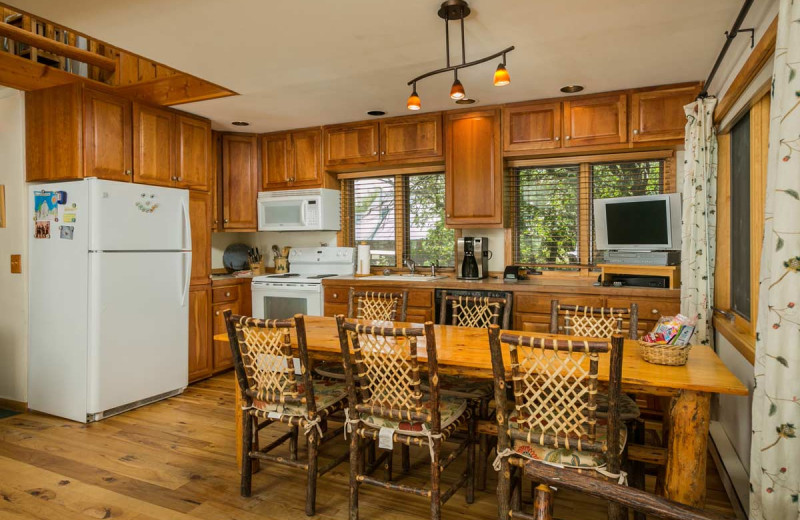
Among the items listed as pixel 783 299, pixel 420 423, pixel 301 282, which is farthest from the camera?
pixel 301 282

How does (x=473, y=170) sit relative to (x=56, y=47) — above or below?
below

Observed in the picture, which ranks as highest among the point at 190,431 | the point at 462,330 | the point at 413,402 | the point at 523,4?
the point at 523,4

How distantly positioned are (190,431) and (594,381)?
8.75 ft

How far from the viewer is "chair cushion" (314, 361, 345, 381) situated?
289 centimetres

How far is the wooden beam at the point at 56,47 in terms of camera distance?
306 cm

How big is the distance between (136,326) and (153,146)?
1.39m

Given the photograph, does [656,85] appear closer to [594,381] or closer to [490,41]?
[490,41]

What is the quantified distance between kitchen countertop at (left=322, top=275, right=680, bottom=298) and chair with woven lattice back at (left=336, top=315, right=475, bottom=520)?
1.70 meters

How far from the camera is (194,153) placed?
14.1 ft

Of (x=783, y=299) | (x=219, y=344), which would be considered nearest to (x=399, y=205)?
(x=219, y=344)

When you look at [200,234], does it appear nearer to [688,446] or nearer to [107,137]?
[107,137]

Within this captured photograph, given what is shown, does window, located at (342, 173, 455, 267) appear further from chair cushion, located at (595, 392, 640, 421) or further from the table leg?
the table leg

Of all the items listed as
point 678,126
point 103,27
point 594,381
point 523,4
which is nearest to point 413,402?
point 594,381

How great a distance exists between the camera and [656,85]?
11.6 ft
